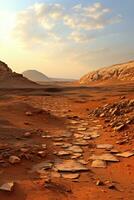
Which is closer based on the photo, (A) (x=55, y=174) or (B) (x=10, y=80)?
(A) (x=55, y=174)

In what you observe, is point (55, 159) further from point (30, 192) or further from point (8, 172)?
point (30, 192)

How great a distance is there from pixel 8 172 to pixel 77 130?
4.75 m

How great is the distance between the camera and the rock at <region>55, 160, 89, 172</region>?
19.3 ft

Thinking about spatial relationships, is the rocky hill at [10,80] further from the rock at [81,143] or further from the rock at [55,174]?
the rock at [55,174]

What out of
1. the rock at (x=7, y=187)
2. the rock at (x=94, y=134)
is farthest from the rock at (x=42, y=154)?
the rock at (x=94, y=134)

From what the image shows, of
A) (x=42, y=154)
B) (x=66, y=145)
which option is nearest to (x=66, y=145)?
(x=66, y=145)

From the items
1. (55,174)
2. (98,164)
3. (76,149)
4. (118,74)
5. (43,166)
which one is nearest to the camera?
(55,174)

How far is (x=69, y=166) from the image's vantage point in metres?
6.09

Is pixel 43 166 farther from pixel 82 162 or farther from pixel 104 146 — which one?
pixel 104 146

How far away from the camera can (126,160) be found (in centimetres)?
672

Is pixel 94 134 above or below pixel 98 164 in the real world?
above

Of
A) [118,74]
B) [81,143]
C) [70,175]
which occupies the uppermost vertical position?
[118,74]

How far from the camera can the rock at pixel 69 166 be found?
589 centimetres

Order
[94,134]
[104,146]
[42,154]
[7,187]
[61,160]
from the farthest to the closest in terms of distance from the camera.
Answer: [94,134] → [104,146] → [42,154] → [61,160] → [7,187]
